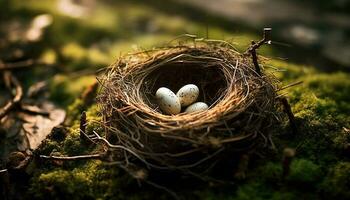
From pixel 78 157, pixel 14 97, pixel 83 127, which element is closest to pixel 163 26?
pixel 14 97

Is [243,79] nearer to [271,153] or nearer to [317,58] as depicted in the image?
[271,153]

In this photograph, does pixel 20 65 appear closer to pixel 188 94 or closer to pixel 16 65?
pixel 16 65

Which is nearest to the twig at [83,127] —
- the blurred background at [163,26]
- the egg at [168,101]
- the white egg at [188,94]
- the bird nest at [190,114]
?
the bird nest at [190,114]

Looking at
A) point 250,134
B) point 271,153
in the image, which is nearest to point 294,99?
point 271,153

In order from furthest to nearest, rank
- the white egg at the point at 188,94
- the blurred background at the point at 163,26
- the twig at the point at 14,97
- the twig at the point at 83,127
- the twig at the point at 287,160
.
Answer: the blurred background at the point at 163,26
the twig at the point at 14,97
the white egg at the point at 188,94
the twig at the point at 83,127
the twig at the point at 287,160

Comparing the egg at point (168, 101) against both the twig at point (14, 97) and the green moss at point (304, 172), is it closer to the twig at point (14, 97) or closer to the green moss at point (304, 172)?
the green moss at point (304, 172)

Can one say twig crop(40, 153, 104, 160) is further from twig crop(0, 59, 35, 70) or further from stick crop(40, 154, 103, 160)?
twig crop(0, 59, 35, 70)

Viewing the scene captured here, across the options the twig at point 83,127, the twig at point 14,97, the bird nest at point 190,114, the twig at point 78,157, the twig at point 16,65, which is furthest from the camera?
the twig at point 16,65
